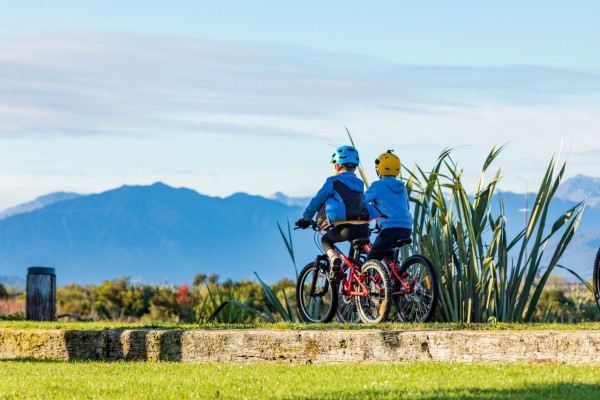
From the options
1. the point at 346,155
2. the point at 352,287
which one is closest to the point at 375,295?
the point at 352,287

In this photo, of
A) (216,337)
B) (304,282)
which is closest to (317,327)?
(216,337)

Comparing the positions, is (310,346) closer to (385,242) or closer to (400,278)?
(400,278)

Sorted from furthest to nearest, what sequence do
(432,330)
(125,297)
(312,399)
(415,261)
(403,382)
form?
1. (125,297)
2. (415,261)
3. (432,330)
4. (403,382)
5. (312,399)

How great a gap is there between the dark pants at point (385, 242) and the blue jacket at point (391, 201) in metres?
0.06

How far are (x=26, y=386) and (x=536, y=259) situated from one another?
22.7 ft

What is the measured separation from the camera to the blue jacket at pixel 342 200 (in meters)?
13.5

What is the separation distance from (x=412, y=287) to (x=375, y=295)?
47 centimetres

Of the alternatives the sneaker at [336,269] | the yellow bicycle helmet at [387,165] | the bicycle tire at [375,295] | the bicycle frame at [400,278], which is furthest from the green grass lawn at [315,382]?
the yellow bicycle helmet at [387,165]

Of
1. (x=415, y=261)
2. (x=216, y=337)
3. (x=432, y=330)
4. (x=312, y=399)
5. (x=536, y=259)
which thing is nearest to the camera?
(x=312, y=399)

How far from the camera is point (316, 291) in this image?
14.0 m

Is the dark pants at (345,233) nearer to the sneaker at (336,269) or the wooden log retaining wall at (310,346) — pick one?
the sneaker at (336,269)

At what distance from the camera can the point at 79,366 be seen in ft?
38.0

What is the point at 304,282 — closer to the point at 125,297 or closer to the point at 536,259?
the point at 536,259

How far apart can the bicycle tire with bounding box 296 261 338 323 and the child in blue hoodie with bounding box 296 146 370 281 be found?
229 mm
